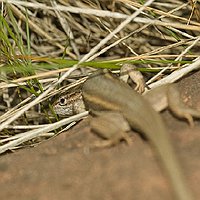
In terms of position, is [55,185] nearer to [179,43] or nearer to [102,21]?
[179,43]

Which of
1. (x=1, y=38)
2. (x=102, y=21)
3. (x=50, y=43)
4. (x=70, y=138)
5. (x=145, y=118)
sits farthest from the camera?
(x=50, y=43)

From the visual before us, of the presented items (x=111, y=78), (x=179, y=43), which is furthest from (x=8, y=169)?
(x=179, y=43)

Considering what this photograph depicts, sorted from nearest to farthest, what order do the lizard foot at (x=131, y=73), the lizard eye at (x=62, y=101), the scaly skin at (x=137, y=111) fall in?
the scaly skin at (x=137, y=111) → the lizard foot at (x=131, y=73) → the lizard eye at (x=62, y=101)

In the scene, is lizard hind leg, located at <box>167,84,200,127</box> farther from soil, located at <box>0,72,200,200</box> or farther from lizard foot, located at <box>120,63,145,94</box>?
lizard foot, located at <box>120,63,145,94</box>

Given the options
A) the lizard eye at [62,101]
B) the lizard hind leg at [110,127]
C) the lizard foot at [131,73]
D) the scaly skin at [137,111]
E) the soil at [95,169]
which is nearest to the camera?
the scaly skin at [137,111]

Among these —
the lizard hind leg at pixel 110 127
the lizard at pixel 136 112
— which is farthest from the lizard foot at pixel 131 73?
the lizard hind leg at pixel 110 127

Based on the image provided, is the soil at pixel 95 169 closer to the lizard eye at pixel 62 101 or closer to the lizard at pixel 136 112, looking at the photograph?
the lizard at pixel 136 112

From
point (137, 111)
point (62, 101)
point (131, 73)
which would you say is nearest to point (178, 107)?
point (137, 111)
